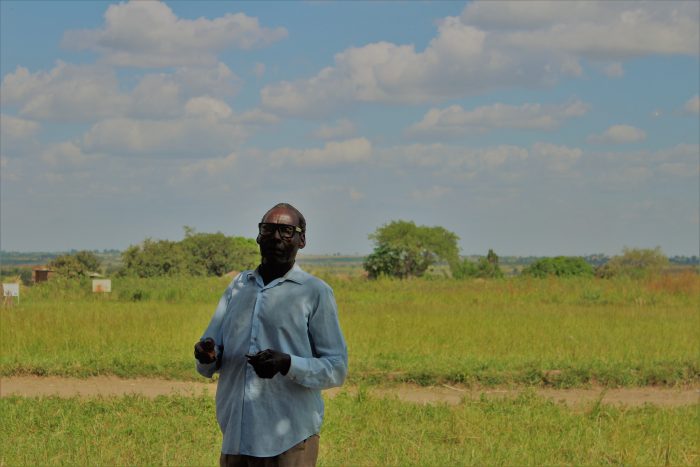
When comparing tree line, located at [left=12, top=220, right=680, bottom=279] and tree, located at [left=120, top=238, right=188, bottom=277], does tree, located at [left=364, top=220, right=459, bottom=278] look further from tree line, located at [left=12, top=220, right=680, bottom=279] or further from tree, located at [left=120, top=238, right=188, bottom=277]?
tree, located at [left=120, top=238, right=188, bottom=277]

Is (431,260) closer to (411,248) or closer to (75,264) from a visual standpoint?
(411,248)

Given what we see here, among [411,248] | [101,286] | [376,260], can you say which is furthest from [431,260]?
[101,286]

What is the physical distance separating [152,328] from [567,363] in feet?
24.6

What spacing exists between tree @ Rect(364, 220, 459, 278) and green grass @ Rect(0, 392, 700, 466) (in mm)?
58421

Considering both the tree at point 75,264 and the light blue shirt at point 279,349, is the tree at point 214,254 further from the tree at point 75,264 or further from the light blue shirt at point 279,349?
the light blue shirt at point 279,349

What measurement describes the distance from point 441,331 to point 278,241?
47.1 feet

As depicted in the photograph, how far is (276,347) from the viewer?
12.4 feet

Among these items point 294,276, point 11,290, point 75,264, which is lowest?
point 11,290

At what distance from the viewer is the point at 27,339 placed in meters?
16.1

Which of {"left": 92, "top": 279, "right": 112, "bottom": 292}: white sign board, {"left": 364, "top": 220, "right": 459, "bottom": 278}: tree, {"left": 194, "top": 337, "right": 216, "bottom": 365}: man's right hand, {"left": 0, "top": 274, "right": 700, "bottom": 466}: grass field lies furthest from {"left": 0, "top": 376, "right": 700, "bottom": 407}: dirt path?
{"left": 364, "top": 220, "right": 459, "bottom": 278}: tree

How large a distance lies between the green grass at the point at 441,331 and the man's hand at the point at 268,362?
9178 millimetres

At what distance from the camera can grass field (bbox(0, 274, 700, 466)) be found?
26.5ft

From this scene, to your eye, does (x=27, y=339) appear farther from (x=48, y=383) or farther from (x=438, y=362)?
(x=438, y=362)

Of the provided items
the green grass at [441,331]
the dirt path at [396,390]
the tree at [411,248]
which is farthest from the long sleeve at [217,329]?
the tree at [411,248]
